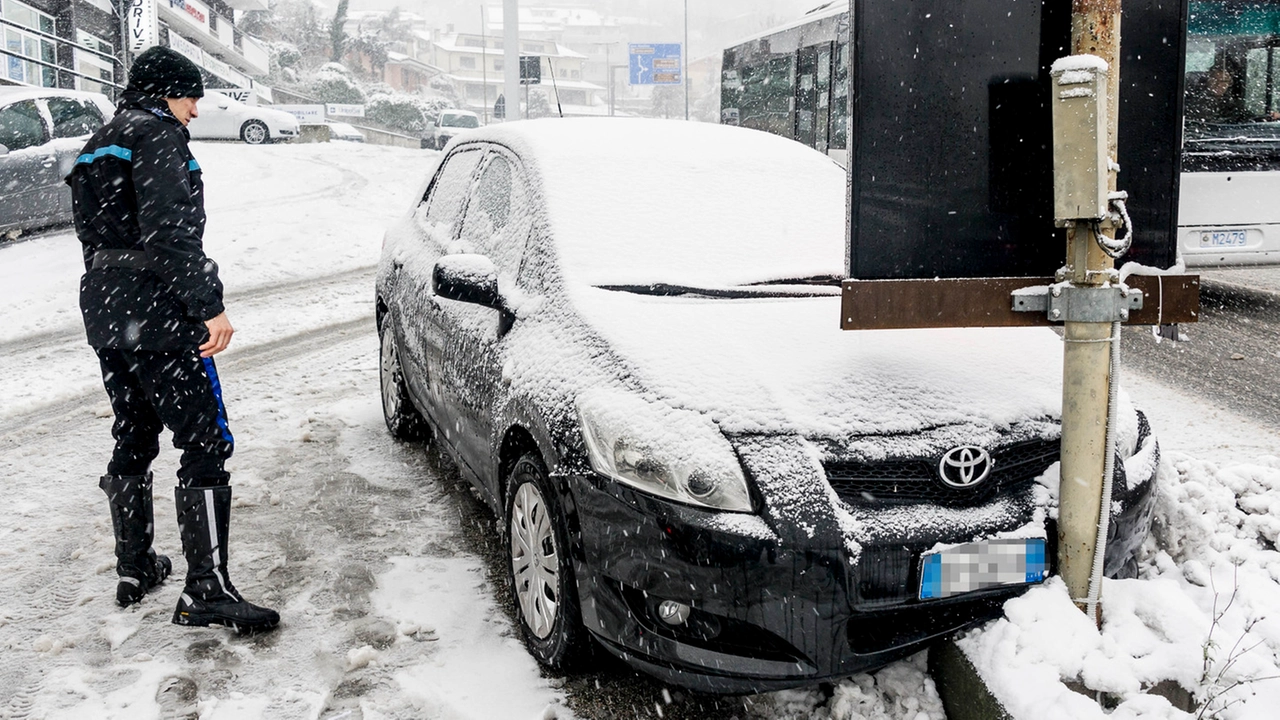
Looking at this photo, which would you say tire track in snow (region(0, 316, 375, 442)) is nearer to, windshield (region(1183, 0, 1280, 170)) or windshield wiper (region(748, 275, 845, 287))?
windshield wiper (region(748, 275, 845, 287))

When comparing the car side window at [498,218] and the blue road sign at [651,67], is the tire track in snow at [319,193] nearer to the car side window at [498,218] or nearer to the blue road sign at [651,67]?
the car side window at [498,218]

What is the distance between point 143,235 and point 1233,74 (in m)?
9.56

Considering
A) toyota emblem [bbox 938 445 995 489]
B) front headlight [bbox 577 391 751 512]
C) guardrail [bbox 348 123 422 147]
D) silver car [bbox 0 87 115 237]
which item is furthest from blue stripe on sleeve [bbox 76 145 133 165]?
guardrail [bbox 348 123 422 147]

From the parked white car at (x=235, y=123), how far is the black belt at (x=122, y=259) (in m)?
24.5

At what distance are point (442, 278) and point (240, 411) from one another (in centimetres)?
304

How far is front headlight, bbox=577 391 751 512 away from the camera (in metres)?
2.63

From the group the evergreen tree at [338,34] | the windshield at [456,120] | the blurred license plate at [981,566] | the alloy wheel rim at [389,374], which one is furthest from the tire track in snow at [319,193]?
the evergreen tree at [338,34]

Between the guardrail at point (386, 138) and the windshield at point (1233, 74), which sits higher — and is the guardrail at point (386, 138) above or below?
above

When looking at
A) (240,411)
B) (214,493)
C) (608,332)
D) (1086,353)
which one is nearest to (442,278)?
(608,332)

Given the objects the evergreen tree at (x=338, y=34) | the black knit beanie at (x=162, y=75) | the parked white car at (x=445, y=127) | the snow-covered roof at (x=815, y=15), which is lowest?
the black knit beanie at (x=162, y=75)

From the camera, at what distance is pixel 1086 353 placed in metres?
2.63

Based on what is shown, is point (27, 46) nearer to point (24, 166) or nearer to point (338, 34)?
point (24, 166)

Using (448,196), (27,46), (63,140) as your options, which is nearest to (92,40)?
(27,46)

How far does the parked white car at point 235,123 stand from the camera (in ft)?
84.8
